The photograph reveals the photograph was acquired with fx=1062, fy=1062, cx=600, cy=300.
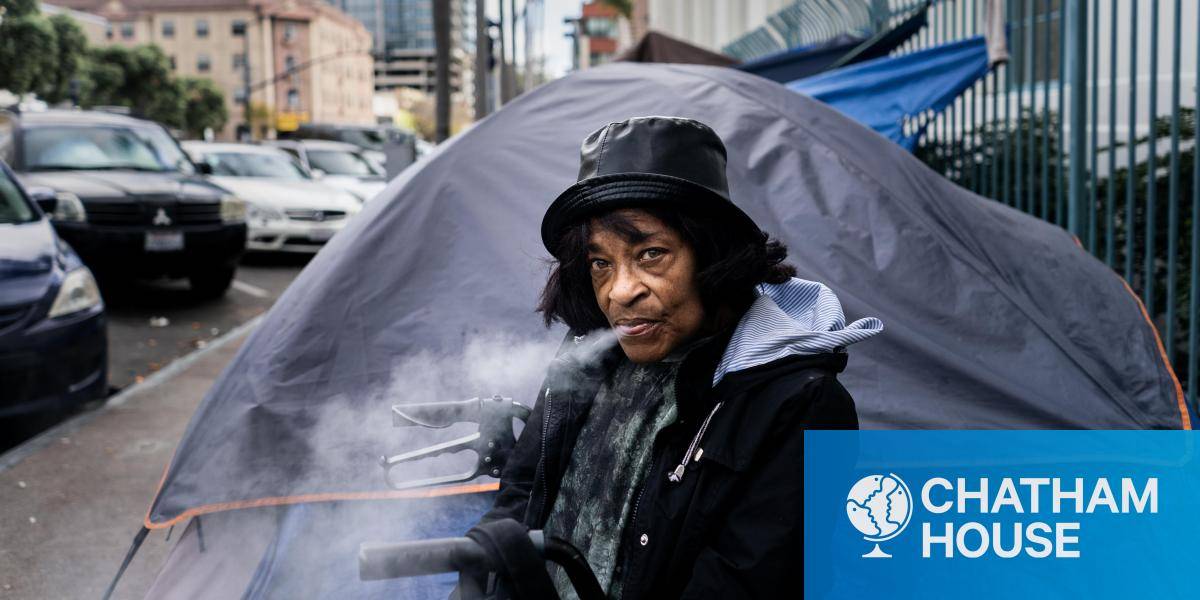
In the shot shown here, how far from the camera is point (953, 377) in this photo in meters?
2.81

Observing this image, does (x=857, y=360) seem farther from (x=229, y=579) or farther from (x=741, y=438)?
(x=229, y=579)

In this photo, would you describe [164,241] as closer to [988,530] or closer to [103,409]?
[103,409]

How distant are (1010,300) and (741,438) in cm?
180

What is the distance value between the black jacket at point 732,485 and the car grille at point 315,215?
1097cm

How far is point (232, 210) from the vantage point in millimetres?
9648

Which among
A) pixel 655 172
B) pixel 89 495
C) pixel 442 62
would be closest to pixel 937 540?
pixel 655 172

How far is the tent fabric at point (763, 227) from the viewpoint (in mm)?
2830

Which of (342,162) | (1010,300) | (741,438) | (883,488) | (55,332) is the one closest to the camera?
(741,438)

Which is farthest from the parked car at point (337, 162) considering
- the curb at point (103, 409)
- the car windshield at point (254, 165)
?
the curb at point (103, 409)

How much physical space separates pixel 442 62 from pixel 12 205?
9.11m

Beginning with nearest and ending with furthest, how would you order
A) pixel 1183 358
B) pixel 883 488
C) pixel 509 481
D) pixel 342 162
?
pixel 883 488 → pixel 509 481 → pixel 1183 358 → pixel 342 162

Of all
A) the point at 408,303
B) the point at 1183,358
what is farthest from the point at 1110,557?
the point at 1183,358

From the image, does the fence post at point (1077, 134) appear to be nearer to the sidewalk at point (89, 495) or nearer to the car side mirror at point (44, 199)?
the sidewalk at point (89, 495)

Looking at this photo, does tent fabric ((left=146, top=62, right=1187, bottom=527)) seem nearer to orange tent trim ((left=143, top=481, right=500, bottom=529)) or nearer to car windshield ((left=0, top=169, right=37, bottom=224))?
orange tent trim ((left=143, top=481, right=500, bottom=529))
